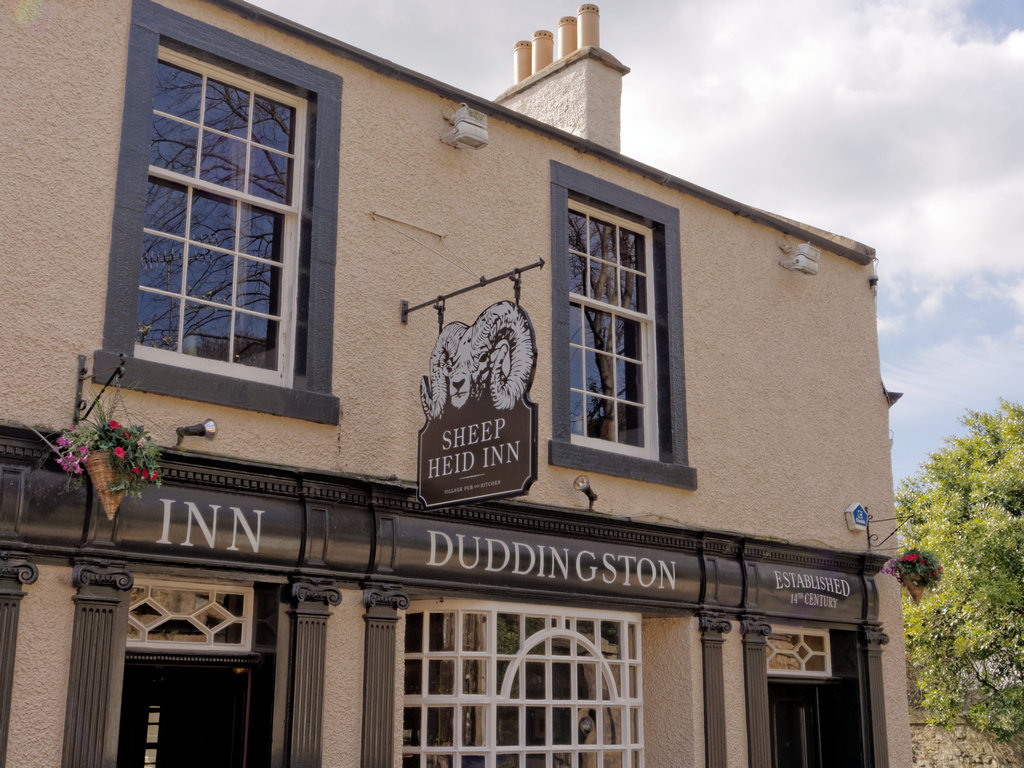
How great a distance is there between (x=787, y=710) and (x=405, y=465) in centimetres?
486

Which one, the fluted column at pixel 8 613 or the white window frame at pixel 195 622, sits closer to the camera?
the fluted column at pixel 8 613

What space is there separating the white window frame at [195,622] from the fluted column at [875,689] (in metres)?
5.99

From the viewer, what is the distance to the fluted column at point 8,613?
567cm

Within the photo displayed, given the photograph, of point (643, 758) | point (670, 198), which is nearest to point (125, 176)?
point (670, 198)

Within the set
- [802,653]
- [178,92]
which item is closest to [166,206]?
[178,92]

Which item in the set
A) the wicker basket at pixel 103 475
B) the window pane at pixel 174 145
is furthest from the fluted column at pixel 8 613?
the window pane at pixel 174 145

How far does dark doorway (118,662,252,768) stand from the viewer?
272 inches

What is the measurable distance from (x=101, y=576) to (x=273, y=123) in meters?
3.39

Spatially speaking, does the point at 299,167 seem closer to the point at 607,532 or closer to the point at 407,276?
the point at 407,276

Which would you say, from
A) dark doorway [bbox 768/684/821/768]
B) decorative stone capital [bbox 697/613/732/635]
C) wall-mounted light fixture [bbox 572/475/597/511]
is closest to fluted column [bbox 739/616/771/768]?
decorative stone capital [bbox 697/613/732/635]

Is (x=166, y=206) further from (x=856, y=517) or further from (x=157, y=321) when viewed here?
(x=856, y=517)

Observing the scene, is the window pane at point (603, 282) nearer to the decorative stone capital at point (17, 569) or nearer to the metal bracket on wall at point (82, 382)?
the metal bracket on wall at point (82, 382)

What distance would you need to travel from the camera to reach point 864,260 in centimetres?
1176

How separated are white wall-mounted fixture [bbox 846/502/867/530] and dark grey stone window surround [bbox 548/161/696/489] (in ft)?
7.23
